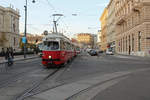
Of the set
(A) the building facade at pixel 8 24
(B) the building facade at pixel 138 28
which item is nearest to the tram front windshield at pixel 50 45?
(B) the building facade at pixel 138 28

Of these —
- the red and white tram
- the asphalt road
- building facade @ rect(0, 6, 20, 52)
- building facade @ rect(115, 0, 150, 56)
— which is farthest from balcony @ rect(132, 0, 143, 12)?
building facade @ rect(0, 6, 20, 52)

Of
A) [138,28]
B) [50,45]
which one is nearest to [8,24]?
[138,28]

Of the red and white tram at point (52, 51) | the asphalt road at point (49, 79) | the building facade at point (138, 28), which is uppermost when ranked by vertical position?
the building facade at point (138, 28)

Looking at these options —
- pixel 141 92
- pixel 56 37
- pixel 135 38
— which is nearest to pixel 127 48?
pixel 135 38

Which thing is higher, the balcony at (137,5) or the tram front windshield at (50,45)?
the balcony at (137,5)

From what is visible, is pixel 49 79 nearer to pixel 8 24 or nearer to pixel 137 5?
pixel 137 5

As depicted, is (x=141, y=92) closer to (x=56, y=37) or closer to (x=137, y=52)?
(x=56, y=37)

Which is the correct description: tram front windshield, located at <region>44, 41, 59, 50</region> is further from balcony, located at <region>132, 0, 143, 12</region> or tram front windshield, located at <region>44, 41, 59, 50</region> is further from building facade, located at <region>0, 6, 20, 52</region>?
building facade, located at <region>0, 6, 20, 52</region>

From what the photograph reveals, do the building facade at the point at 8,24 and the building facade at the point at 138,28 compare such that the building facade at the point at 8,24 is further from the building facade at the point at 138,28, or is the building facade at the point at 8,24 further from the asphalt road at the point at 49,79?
the asphalt road at the point at 49,79

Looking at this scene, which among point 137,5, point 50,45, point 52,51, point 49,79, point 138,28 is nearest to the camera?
point 49,79

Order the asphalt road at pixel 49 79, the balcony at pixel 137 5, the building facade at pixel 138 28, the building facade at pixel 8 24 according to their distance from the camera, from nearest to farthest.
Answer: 1. the asphalt road at pixel 49 79
2. the building facade at pixel 138 28
3. the balcony at pixel 137 5
4. the building facade at pixel 8 24

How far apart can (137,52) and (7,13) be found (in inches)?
2565

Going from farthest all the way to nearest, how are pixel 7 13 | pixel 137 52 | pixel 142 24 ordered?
pixel 7 13 < pixel 137 52 < pixel 142 24

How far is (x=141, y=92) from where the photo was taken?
719 cm
